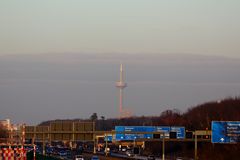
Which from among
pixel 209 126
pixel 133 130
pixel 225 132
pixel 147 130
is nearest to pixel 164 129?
pixel 147 130

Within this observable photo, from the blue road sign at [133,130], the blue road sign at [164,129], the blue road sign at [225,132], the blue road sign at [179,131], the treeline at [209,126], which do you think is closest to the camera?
the blue road sign at [225,132]

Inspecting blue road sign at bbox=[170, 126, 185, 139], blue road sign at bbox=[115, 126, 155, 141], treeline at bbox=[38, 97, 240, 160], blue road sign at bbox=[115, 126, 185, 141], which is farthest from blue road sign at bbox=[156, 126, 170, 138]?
treeline at bbox=[38, 97, 240, 160]

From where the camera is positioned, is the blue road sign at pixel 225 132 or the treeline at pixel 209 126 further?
the treeline at pixel 209 126

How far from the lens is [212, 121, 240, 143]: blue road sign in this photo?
92250 millimetres

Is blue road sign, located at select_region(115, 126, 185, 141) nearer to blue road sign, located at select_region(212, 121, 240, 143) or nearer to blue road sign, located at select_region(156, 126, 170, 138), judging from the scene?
blue road sign, located at select_region(156, 126, 170, 138)

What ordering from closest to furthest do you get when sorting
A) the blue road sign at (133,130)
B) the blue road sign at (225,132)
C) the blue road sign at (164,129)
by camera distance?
the blue road sign at (225,132) → the blue road sign at (164,129) → the blue road sign at (133,130)

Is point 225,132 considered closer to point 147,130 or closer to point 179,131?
point 179,131

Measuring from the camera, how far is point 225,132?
3671 inches

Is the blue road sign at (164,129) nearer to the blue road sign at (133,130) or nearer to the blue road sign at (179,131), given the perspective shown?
the blue road sign at (133,130)

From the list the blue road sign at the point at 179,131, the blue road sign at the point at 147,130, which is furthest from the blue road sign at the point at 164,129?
the blue road sign at the point at 179,131

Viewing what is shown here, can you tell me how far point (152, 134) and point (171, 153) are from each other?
5457 centimetres

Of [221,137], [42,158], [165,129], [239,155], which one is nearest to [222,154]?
[239,155]

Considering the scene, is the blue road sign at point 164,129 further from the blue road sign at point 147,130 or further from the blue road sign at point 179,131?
the blue road sign at point 179,131

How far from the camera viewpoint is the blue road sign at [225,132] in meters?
92.2
